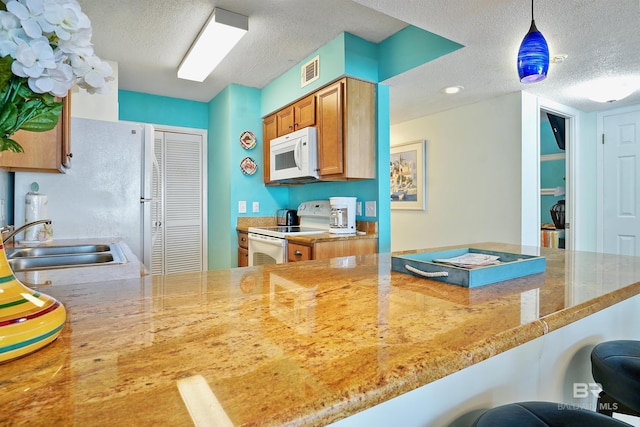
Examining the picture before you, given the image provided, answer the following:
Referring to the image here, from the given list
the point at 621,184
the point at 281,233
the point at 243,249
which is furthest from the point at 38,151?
the point at 621,184

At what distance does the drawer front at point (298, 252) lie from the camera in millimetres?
2541

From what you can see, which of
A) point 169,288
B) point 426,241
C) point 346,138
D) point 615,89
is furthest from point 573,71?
point 169,288

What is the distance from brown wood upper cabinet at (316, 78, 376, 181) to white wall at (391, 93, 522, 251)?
107cm

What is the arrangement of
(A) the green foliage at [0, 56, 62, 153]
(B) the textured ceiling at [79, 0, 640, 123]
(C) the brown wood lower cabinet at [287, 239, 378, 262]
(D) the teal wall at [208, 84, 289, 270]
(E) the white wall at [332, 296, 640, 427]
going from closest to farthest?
(A) the green foliage at [0, 56, 62, 153] < (E) the white wall at [332, 296, 640, 427] < (B) the textured ceiling at [79, 0, 640, 123] < (C) the brown wood lower cabinet at [287, 239, 378, 262] < (D) the teal wall at [208, 84, 289, 270]

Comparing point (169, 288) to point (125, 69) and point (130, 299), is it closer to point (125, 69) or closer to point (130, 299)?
point (130, 299)

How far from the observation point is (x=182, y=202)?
4238 millimetres

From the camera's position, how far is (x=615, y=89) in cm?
268

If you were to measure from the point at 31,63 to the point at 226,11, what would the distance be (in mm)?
2098

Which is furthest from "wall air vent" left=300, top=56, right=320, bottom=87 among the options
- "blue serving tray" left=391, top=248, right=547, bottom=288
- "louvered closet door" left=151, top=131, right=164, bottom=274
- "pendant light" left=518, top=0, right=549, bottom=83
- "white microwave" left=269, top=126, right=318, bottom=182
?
"blue serving tray" left=391, top=248, right=547, bottom=288

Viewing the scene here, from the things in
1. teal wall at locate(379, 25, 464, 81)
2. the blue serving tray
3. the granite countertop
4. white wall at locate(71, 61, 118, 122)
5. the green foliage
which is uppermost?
teal wall at locate(379, 25, 464, 81)

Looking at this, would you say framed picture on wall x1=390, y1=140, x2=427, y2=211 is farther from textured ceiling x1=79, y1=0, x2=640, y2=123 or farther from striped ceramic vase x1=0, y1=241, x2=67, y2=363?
striped ceramic vase x1=0, y1=241, x2=67, y2=363

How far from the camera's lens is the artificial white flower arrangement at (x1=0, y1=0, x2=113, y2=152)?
0.52 metres

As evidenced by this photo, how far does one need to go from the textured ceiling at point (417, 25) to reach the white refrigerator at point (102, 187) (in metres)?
0.75

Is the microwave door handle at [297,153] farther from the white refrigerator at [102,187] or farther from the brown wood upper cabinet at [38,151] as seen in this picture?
the brown wood upper cabinet at [38,151]
